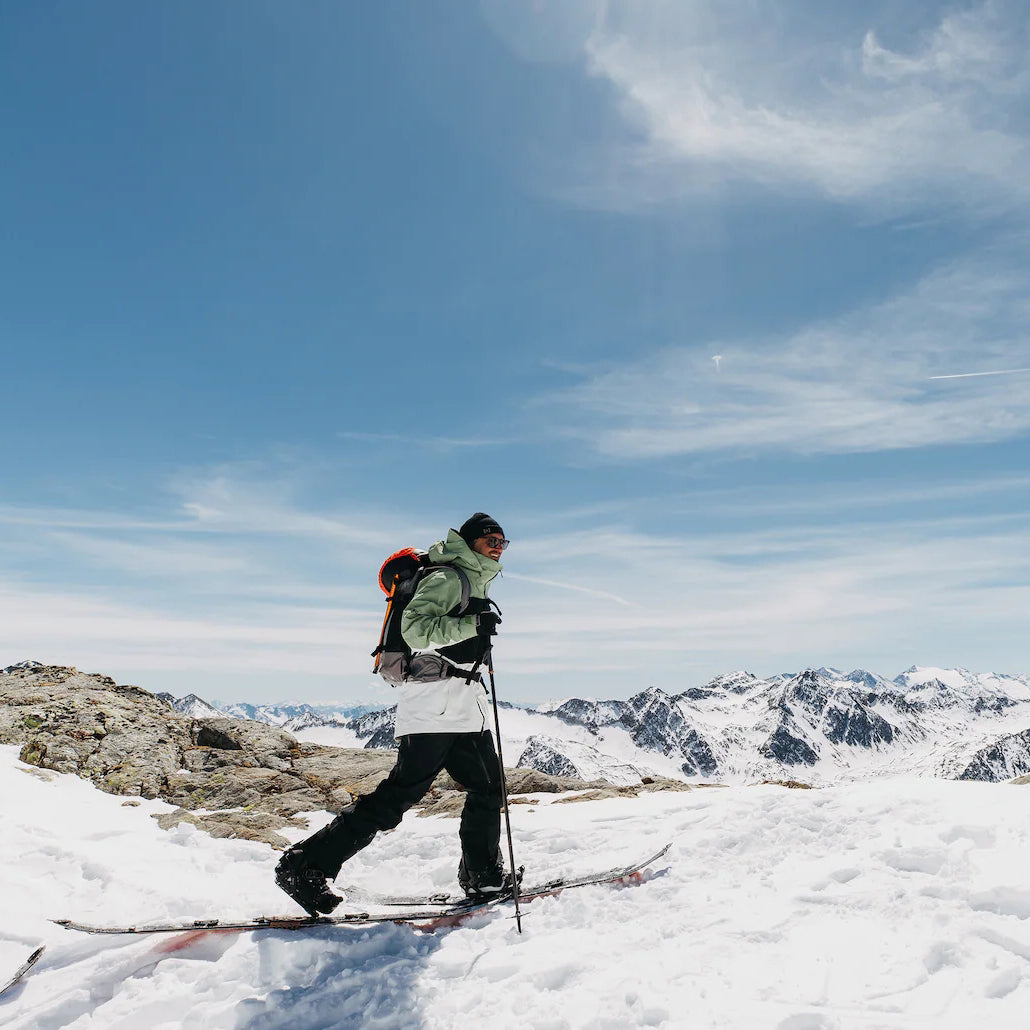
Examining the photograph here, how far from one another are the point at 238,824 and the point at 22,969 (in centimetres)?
634

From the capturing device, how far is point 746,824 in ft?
27.0

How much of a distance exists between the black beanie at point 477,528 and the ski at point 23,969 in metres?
4.86

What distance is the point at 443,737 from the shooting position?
253 inches

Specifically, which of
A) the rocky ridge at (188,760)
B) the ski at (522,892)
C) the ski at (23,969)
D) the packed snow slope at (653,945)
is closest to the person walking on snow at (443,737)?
the ski at (522,892)

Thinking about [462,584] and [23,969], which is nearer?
[23,969]

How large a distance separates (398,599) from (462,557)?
0.73 metres

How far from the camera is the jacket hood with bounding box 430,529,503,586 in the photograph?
658 centimetres

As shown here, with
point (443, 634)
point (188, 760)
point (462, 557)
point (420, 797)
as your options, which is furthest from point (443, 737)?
point (188, 760)

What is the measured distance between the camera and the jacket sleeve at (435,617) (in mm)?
6012

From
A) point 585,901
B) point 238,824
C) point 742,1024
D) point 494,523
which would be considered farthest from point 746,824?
point 238,824

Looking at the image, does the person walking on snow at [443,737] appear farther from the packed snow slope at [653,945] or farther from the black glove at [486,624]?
the packed snow slope at [653,945]

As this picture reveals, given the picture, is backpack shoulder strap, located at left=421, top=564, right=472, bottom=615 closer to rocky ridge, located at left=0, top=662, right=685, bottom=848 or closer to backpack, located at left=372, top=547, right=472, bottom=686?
backpack, located at left=372, top=547, right=472, bottom=686

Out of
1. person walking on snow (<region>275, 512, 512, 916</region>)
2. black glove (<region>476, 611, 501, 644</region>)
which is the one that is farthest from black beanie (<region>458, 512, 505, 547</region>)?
black glove (<region>476, 611, 501, 644</region>)

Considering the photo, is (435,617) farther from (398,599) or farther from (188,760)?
(188,760)
